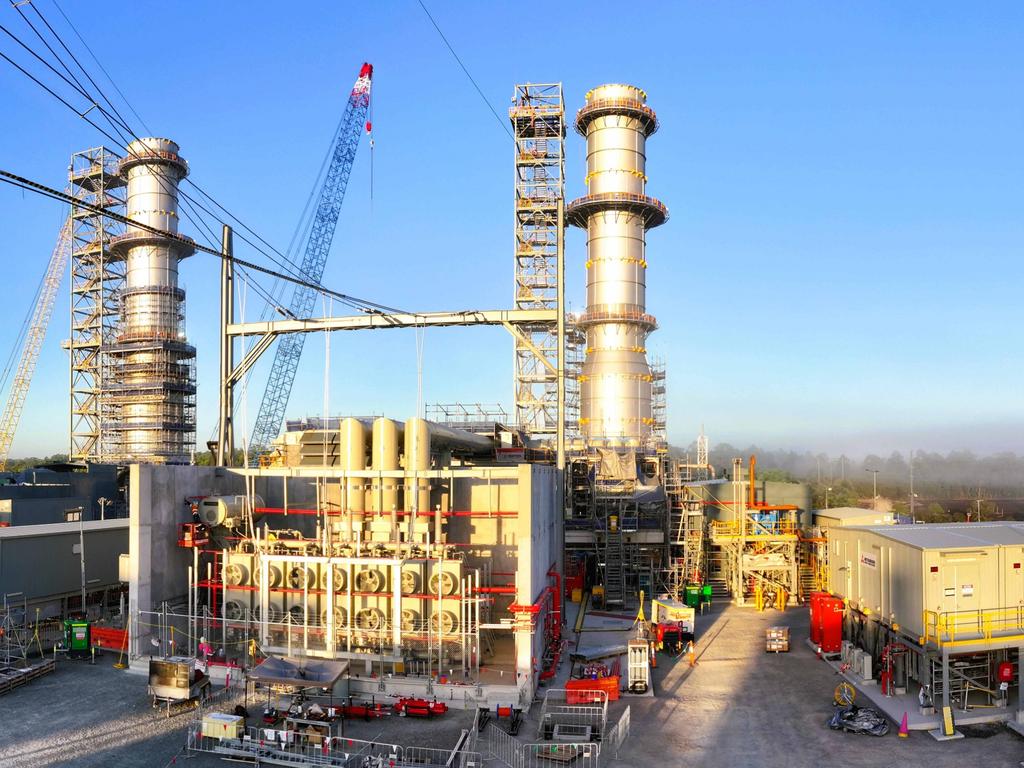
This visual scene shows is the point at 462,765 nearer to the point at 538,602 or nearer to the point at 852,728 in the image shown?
the point at 538,602

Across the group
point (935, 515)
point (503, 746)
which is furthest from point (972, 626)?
point (935, 515)

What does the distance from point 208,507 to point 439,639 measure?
35.9 feet

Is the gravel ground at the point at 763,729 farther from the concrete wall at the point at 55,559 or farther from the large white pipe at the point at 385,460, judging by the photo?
the concrete wall at the point at 55,559

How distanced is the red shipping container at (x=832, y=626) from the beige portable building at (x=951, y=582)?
282cm

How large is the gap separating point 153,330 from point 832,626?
240ft

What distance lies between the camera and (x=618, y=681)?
81.4ft

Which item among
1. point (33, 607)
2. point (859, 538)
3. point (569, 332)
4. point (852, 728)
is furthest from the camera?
point (569, 332)

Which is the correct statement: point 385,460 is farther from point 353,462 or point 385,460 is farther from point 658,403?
point 658,403

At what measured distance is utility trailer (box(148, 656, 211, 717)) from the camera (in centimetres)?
2281

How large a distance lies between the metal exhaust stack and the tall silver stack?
47171mm

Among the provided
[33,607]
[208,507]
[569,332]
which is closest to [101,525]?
[33,607]

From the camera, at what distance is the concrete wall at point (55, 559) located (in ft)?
102

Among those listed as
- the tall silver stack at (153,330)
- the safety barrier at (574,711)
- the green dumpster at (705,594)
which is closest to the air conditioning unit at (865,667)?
the safety barrier at (574,711)

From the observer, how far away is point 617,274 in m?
57.2
